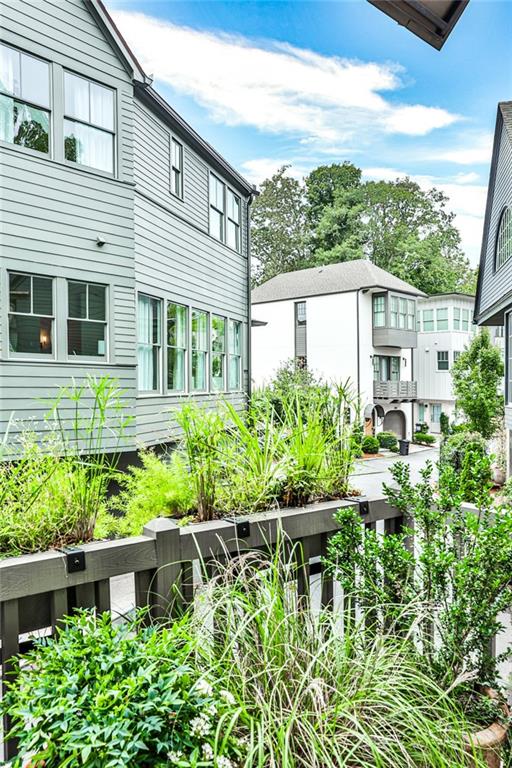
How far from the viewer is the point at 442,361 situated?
21547 millimetres

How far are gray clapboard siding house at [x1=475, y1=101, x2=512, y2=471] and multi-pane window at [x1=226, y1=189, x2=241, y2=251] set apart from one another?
16.6ft

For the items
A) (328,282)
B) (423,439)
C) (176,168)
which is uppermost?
(328,282)

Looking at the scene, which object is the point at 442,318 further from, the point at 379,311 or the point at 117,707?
the point at 117,707

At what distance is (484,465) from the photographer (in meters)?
1.58

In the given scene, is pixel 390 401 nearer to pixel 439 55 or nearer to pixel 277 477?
pixel 439 55

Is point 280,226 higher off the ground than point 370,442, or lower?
higher

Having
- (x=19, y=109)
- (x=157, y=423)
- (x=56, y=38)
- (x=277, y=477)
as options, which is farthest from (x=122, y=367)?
(x=277, y=477)

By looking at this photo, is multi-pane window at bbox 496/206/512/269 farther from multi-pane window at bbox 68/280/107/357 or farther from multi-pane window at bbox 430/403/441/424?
multi-pane window at bbox 430/403/441/424

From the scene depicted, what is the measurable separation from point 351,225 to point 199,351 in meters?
12.1

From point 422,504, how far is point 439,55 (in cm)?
357

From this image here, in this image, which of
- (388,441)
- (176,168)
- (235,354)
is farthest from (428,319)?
(176,168)

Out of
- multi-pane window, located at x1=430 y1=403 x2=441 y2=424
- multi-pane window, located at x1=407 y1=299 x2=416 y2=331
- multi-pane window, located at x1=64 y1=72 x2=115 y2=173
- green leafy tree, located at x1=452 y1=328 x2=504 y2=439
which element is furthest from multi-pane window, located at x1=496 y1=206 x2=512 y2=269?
multi-pane window, located at x1=430 y1=403 x2=441 y2=424

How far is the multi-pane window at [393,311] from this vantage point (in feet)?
61.2

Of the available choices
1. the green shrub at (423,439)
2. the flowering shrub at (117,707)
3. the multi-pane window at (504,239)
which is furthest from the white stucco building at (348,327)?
the flowering shrub at (117,707)
